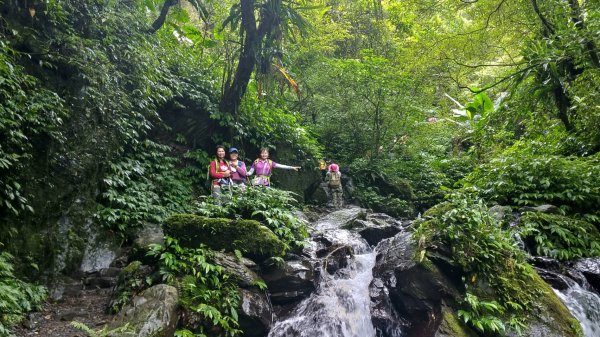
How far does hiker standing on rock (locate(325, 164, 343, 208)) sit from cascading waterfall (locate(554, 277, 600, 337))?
8.03 meters

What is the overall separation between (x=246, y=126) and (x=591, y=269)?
9541 mm

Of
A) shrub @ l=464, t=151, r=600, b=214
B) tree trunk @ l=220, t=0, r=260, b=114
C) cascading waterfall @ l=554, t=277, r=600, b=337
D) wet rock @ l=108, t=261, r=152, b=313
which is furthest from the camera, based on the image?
tree trunk @ l=220, t=0, r=260, b=114

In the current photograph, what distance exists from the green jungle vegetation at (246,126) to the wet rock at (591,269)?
22 cm

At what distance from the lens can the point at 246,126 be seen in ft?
40.1

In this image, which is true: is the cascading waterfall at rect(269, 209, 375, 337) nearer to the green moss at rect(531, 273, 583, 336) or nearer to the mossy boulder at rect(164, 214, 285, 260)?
the mossy boulder at rect(164, 214, 285, 260)

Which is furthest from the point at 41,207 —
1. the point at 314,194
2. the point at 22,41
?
the point at 314,194

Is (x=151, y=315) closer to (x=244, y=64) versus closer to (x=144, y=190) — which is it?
(x=144, y=190)

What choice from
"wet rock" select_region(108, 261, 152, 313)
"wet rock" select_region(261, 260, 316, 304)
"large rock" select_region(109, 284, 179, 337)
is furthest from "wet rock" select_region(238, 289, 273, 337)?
"wet rock" select_region(108, 261, 152, 313)

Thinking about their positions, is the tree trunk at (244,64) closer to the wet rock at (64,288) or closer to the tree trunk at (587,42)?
the wet rock at (64,288)

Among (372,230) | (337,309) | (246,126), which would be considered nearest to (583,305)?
(337,309)

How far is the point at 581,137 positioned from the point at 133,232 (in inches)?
445

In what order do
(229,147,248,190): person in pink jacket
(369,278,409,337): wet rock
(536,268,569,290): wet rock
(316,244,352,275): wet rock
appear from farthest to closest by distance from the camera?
(229,147,248,190): person in pink jacket
(316,244,352,275): wet rock
(536,268,569,290): wet rock
(369,278,409,337): wet rock

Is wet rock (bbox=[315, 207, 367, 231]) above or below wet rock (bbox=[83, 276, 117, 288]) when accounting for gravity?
above

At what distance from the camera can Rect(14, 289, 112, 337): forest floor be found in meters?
4.91
